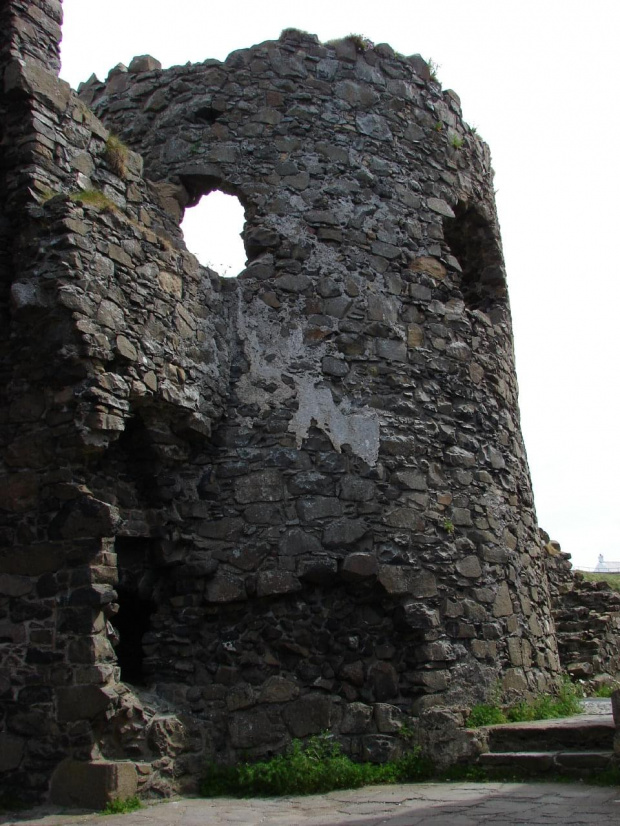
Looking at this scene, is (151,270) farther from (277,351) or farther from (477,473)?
(477,473)

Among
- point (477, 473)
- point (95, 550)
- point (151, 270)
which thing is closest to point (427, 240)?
point (477, 473)

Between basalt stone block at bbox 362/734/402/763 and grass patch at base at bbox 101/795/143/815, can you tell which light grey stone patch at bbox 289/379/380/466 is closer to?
basalt stone block at bbox 362/734/402/763

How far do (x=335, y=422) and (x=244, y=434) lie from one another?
0.77m

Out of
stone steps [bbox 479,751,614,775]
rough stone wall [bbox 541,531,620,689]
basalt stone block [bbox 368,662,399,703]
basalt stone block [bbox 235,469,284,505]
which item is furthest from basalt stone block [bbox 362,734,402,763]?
rough stone wall [bbox 541,531,620,689]

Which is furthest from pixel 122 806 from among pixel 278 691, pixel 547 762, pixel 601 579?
pixel 601 579

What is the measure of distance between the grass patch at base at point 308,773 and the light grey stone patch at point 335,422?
230 cm

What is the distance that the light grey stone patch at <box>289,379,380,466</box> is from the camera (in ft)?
24.3

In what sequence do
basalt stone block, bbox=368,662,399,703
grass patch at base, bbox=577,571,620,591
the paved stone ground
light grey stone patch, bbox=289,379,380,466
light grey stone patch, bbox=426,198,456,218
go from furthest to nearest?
grass patch at base, bbox=577,571,620,591 < light grey stone patch, bbox=426,198,456,218 < light grey stone patch, bbox=289,379,380,466 < basalt stone block, bbox=368,662,399,703 < the paved stone ground

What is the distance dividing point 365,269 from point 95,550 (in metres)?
3.51

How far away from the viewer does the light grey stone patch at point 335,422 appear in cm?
740

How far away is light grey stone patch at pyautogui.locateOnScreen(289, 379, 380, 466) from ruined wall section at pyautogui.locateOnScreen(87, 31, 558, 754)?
0.02 metres

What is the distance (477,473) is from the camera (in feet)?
26.6

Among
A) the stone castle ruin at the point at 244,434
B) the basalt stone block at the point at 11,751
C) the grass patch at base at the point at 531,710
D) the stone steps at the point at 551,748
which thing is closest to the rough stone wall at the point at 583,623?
the grass patch at base at the point at 531,710

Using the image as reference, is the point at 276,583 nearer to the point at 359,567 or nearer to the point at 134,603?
the point at 359,567
